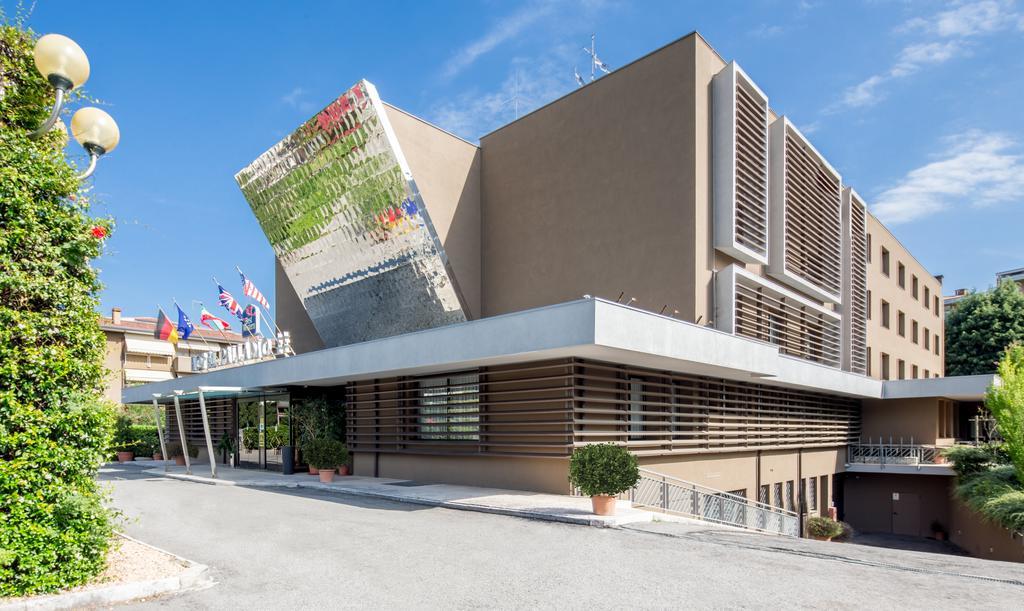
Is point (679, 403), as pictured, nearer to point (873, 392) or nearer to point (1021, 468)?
point (1021, 468)

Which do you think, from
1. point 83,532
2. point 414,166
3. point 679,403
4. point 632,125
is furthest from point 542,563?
point 414,166

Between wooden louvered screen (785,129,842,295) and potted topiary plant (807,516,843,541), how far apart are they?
329 inches

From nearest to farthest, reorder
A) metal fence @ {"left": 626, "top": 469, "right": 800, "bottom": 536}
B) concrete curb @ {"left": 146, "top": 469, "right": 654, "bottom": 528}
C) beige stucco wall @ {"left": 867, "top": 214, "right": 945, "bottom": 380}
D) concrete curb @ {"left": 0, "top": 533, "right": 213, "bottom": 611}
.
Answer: concrete curb @ {"left": 0, "top": 533, "right": 213, "bottom": 611} < concrete curb @ {"left": 146, "top": 469, "right": 654, "bottom": 528} < metal fence @ {"left": 626, "top": 469, "right": 800, "bottom": 536} < beige stucco wall @ {"left": 867, "top": 214, "right": 945, "bottom": 380}

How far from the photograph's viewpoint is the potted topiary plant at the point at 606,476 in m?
12.1

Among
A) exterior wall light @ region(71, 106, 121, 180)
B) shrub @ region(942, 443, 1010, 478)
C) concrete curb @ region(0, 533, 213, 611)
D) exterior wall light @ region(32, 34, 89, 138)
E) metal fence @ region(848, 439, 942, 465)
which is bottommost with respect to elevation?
metal fence @ region(848, 439, 942, 465)

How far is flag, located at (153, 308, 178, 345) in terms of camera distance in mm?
26578

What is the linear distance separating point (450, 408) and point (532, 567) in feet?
33.7

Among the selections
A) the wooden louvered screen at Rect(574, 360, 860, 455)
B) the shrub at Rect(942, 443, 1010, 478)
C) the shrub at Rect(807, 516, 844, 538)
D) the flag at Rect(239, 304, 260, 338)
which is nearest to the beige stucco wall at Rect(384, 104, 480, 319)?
the wooden louvered screen at Rect(574, 360, 860, 455)

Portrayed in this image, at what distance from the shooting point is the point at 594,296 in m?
18.6

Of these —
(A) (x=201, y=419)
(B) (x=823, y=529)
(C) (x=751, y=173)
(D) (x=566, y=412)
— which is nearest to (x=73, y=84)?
(D) (x=566, y=412)

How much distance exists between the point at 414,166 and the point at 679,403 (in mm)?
11235

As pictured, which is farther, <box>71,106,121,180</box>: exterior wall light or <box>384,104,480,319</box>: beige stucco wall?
<box>384,104,480,319</box>: beige stucco wall

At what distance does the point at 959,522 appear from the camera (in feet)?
84.9

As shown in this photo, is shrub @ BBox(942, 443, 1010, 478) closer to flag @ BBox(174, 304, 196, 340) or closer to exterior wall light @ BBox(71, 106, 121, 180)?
exterior wall light @ BBox(71, 106, 121, 180)
